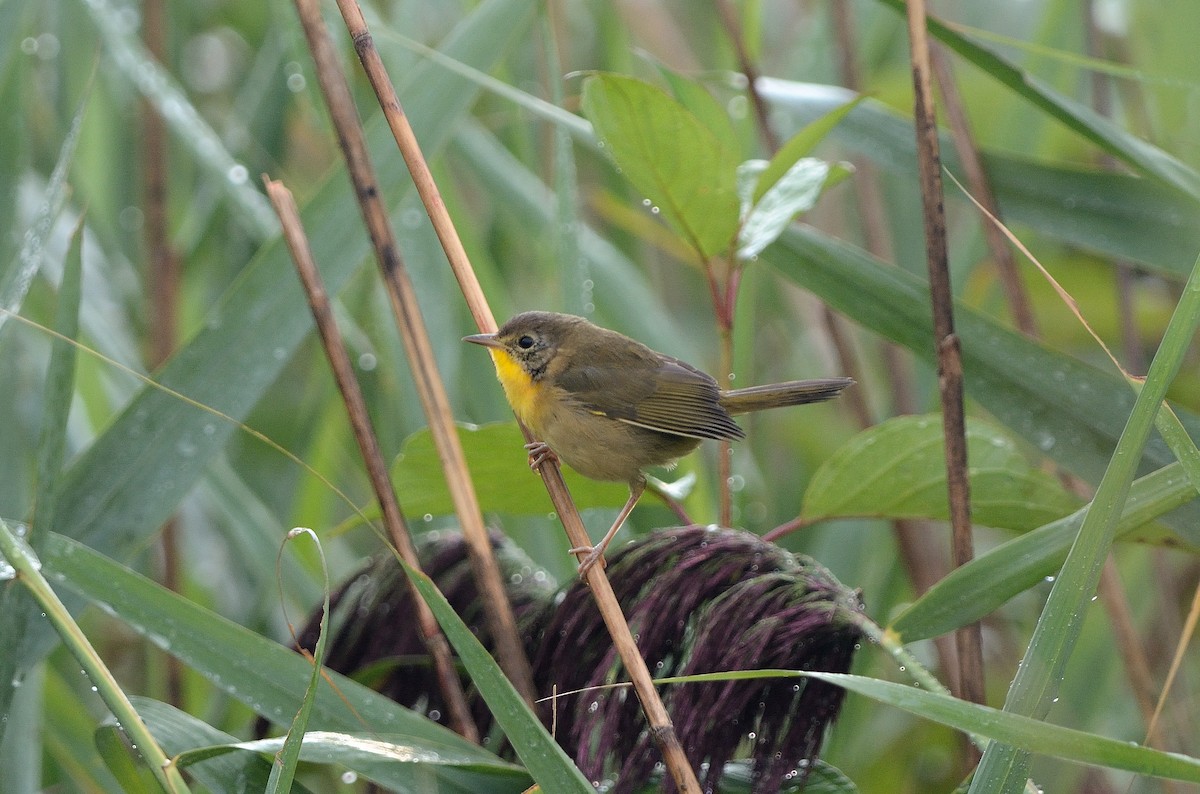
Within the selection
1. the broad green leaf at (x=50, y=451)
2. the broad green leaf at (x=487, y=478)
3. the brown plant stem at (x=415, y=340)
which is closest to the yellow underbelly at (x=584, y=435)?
the broad green leaf at (x=487, y=478)

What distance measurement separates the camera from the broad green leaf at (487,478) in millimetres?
1602

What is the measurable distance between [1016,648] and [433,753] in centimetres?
215

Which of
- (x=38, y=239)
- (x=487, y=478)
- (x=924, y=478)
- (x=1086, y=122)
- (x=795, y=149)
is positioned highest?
(x=1086, y=122)

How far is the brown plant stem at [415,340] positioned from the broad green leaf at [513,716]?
34 centimetres

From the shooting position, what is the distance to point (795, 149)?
1634 millimetres

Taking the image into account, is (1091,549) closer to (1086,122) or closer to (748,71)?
(1086,122)

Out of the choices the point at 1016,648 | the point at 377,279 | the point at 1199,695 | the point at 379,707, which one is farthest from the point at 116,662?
the point at 1199,695

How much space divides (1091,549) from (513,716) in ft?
2.07

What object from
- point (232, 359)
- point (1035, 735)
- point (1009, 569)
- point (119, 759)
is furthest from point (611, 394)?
point (1035, 735)

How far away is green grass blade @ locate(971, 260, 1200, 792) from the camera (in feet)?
3.58

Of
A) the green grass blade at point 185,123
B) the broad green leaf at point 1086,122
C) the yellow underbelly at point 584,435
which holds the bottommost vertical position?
the yellow underbelly at point 584,435

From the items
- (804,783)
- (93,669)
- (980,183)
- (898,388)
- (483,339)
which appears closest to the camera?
(93,669)

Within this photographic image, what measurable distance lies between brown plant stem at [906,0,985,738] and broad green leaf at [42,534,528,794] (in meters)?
0.68

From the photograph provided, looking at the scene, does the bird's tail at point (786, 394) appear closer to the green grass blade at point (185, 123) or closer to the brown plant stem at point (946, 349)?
the brown plant stem at point (946, 349)
